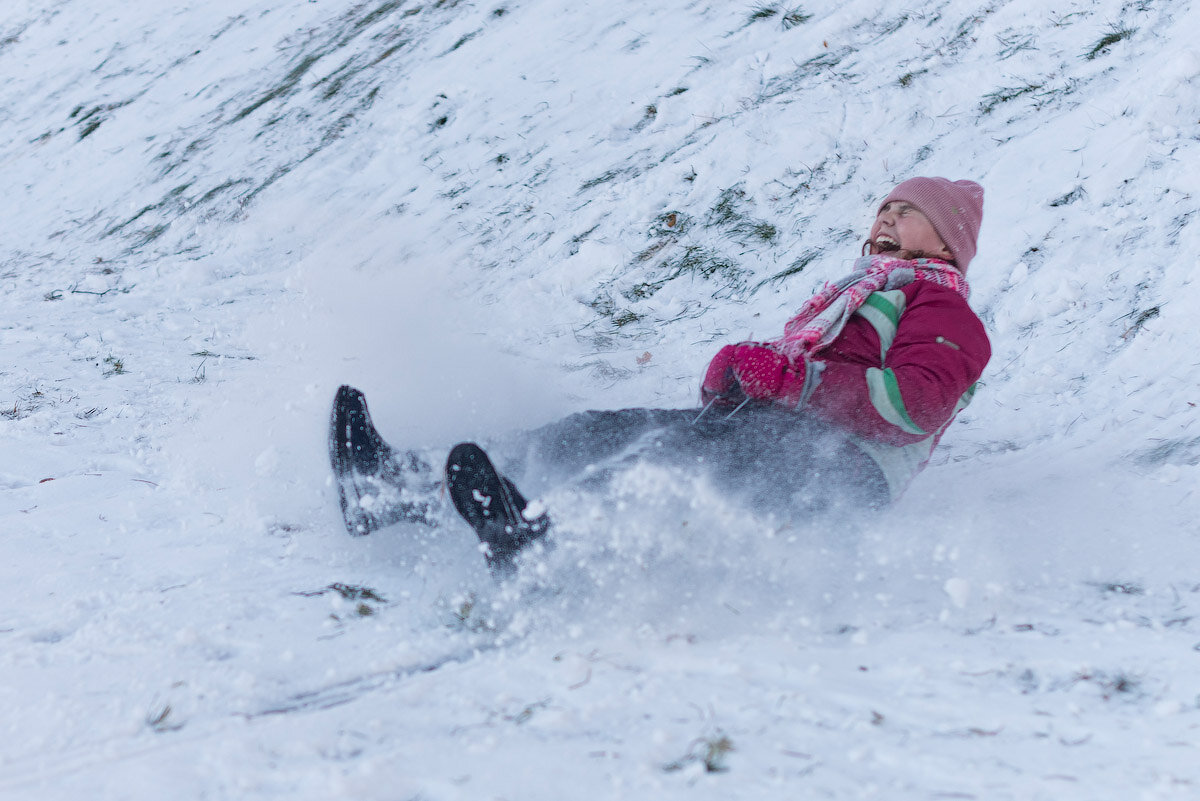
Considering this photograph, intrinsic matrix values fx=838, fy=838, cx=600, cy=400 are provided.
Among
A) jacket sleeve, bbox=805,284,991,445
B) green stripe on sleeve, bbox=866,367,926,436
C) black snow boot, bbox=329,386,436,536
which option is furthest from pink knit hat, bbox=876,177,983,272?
black snow boot, bbox=329,386,436,536

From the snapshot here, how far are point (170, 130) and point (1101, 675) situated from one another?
7558mm

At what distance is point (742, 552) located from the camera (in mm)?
2395

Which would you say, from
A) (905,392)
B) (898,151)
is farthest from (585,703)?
(898,151)

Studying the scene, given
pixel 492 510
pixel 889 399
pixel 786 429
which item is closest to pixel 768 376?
pixel 786 429

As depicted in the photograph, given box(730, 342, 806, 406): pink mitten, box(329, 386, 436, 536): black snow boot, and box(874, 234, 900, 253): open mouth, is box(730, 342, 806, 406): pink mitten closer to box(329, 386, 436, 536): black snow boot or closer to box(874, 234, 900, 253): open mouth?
box(874, 234, 900, 253): open mouth

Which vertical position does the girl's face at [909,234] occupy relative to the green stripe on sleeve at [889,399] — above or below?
above

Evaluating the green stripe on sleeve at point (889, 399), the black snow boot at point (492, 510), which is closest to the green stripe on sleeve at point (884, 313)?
the green stripe on sleeve at point (889, 399)

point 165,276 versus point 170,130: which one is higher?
point 170,130

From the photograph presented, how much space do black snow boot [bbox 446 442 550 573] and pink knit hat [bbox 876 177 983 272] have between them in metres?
1.83

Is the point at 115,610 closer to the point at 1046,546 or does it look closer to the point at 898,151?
the point at 1046,546

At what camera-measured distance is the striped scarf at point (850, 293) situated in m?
2.74

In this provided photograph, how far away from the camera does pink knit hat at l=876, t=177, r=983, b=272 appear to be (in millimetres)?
3012

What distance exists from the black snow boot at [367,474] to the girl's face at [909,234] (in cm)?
187

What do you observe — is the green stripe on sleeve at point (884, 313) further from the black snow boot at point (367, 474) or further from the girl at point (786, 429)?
the black snow boot at point (367, 474)
